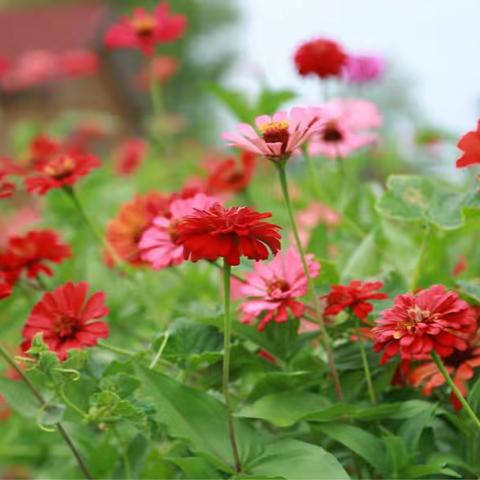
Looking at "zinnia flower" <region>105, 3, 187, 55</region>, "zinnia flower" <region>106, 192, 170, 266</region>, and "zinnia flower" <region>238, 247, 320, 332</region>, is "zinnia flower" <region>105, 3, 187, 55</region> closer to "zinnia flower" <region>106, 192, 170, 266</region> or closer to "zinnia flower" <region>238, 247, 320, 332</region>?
"zinnia flower" <region>106, 192, 170, 266</region>

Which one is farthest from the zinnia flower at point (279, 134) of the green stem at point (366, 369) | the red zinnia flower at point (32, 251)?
the red zinnia flower at point (32, 251)

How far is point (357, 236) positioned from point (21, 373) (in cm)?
39

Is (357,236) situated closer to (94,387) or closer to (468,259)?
(468,259)

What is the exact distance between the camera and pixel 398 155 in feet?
5.57

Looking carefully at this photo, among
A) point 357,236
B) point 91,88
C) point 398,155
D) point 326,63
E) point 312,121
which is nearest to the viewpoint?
point 312,121

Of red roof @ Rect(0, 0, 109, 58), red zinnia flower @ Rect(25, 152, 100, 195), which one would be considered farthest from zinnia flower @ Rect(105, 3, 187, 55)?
red roof @ Rect(0, 0, 109, 58)

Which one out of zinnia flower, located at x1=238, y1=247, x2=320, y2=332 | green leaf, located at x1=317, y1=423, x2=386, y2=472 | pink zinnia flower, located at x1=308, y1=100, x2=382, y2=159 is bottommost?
green leaf, located at x1=317, y1=423, x2=386, y2=472

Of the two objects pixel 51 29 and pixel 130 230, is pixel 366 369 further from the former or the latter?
pixel 51 29

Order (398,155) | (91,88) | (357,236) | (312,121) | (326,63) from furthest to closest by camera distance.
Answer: (91,88) → (398,155) → (357,236) → (326,63) → (312,121)

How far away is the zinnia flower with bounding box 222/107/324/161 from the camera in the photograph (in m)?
0.51

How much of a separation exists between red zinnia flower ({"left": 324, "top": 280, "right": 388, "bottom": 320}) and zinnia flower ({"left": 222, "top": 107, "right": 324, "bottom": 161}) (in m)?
0.09

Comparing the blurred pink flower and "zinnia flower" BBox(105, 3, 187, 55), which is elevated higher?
"zinnia flower" BBox(105, 3, 187, 55)

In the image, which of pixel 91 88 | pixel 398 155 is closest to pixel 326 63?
pixel 398 155

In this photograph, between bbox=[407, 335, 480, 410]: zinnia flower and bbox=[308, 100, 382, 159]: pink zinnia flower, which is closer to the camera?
bbox=[407, 335, 480, 410]: zinnia flower
